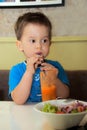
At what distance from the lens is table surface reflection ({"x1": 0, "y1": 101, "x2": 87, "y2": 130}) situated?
3.28ft

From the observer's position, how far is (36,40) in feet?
4.72

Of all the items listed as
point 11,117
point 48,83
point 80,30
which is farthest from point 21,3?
point 11,117

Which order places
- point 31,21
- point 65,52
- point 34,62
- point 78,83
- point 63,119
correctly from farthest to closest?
point 65,52
point 78,83
point 31,21
point 34,62
point 63,119

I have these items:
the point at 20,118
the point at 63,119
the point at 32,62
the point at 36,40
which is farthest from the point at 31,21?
the point at 63,119

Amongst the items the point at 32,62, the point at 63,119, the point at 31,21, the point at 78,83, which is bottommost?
the point at 78,83

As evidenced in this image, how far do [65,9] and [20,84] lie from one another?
3.07ft

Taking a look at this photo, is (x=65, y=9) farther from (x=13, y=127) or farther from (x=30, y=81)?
(x=13, y=127)

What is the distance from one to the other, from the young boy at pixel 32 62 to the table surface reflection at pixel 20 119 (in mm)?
71

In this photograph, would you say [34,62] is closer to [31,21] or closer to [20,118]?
[31,21]

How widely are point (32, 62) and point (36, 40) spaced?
0.38 ft

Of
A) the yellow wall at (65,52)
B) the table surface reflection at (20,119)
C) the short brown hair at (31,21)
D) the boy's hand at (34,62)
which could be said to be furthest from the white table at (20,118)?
the yellow wall at (65,52)

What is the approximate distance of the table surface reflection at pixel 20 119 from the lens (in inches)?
39.4

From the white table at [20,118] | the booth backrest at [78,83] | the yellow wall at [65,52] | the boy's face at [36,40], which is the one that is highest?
the boy's face at [36,40]

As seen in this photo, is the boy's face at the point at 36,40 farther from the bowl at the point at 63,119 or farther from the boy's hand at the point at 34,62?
the bowl at the point at 63,119
